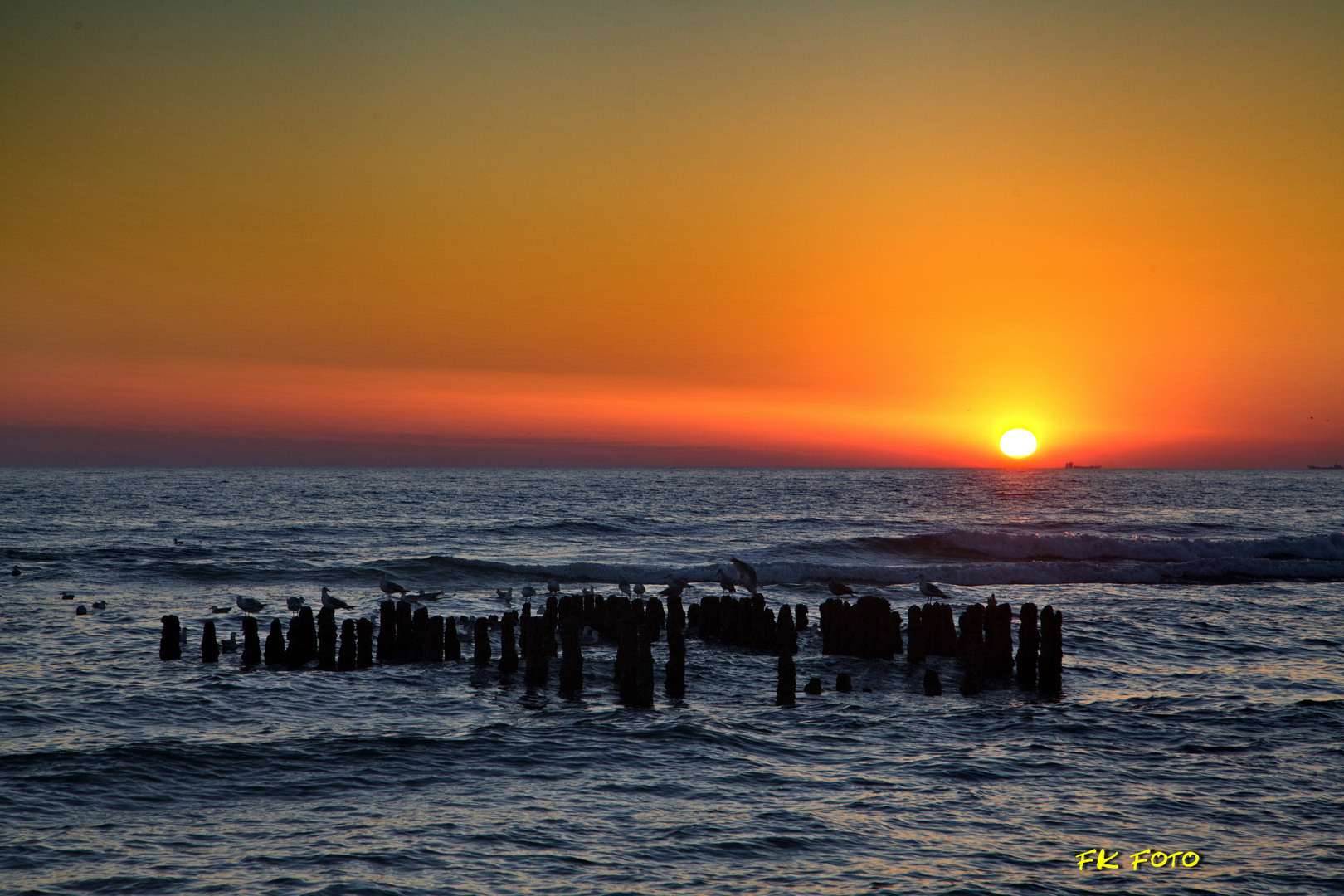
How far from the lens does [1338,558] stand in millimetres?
36812

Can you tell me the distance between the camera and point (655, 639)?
63.7 feet

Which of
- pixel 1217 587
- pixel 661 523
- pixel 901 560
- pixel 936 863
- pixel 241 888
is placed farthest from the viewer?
pixel 661 523

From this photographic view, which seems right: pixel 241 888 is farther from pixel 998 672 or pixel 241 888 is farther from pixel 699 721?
pixel 998 672

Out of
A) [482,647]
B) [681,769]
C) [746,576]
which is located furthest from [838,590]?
[681,769]

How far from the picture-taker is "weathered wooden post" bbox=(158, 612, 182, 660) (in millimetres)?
16938

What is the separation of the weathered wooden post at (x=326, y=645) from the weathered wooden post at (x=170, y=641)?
8.89 ft

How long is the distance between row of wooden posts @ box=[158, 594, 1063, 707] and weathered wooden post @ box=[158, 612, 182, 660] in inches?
0.9

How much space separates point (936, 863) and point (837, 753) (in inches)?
131

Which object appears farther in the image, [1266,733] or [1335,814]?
[1266,733]

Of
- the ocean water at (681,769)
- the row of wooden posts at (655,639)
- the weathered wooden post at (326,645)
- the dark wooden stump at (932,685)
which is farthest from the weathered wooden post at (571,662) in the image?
the dark wooden stump at (932,685)

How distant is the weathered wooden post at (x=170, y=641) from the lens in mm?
16938

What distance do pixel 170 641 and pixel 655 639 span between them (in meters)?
9.47

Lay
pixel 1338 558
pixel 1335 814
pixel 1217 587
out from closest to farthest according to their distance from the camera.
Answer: pixel 1335 814 → pixel 1217 587 → pixel 1338 558

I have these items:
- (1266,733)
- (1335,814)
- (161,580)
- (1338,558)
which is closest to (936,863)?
(1335,814)
